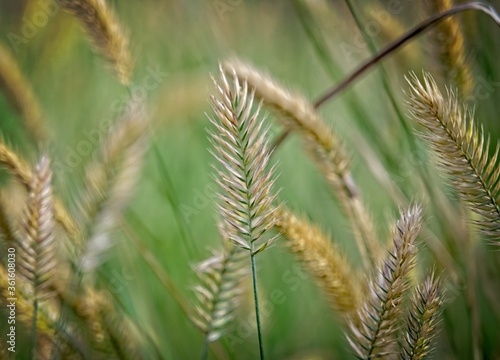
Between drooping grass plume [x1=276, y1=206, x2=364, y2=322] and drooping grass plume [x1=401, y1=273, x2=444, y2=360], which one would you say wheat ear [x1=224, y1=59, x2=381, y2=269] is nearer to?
drooping grass plume [x1=276, y1=206, x2=364, y2=322]

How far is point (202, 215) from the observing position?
191 centimetres

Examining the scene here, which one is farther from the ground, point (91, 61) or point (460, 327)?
point (91, 61)

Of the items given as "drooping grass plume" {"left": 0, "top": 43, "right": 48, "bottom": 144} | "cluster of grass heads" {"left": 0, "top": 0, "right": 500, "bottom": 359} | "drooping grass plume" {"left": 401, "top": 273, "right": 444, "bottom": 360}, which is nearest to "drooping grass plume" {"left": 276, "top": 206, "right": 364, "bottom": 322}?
"cluster of grass heads" {"left": 0, "top": 0, "right": 500, "bottom": 359}

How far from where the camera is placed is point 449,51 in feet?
2.92

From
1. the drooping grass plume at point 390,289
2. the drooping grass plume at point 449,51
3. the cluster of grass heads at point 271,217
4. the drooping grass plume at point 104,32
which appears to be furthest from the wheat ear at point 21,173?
the drooping grass plume at point 449,51

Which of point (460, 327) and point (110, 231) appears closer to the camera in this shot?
point (110, 231)

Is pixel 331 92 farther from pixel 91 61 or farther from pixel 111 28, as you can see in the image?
pixel 91 61

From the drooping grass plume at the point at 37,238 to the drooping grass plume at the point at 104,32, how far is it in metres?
0.26

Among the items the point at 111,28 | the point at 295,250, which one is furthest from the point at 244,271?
the point at 111,28

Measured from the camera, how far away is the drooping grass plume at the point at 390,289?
1.90 ft

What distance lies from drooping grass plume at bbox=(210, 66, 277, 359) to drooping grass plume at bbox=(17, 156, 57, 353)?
25cm

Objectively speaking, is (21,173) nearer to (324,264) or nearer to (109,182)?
(109,182)

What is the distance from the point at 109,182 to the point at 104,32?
0.78ft

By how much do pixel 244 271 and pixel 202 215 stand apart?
3.85 feet
